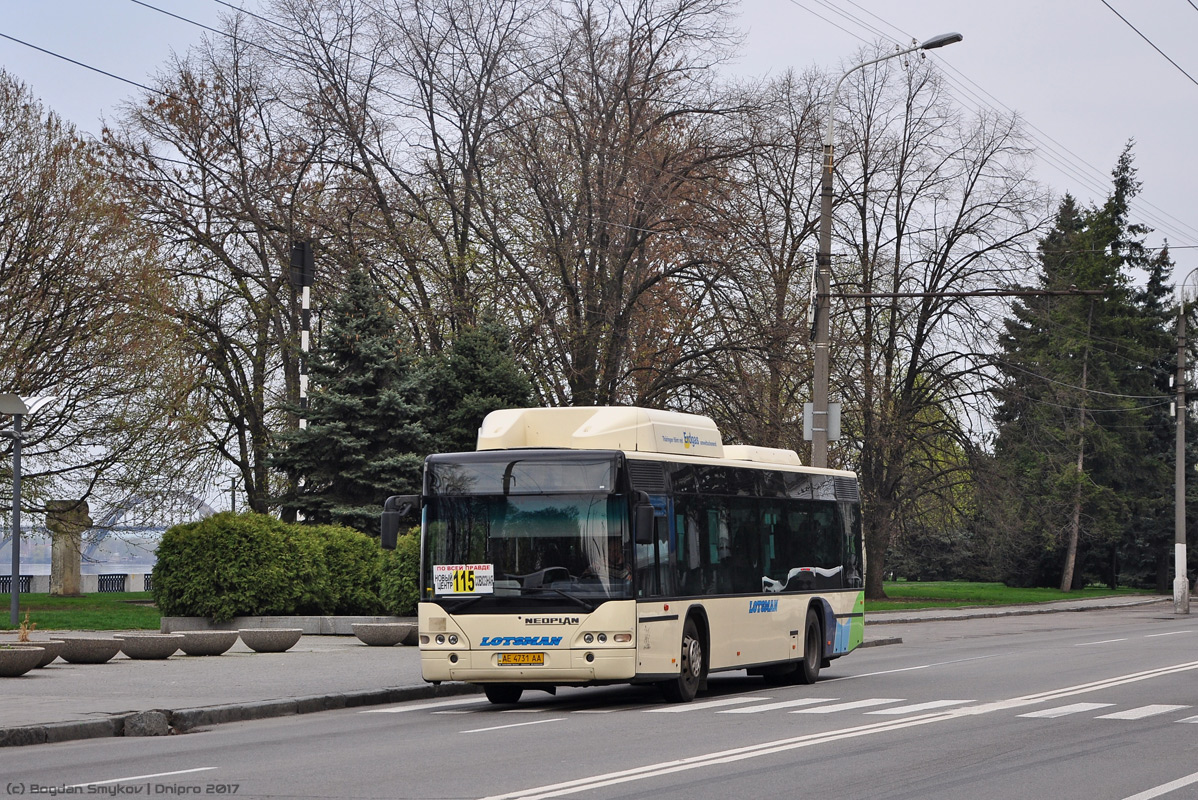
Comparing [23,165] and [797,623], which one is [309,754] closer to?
[797,623]

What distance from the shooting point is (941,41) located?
24359 millimetres

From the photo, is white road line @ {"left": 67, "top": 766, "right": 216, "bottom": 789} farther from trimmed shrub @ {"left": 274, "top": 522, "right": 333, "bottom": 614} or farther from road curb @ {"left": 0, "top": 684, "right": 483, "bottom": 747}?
trimmed shrub @ {"left": 274, "top": 522, "right": 333, "bottom": 614}

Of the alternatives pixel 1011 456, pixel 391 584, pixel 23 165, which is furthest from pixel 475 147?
pixel 1011 456

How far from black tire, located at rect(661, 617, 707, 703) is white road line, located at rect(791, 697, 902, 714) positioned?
1537mm

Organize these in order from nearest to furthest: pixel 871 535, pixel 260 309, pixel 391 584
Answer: pixel 391 584 < pixel 260 309 < pixel 871 535

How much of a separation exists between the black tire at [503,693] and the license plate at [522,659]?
4.18 feet

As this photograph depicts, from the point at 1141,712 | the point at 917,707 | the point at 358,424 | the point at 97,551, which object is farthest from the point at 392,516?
the point at 97,551

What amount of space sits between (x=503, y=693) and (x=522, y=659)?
1.68 metres

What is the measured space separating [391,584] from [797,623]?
36.5 ft

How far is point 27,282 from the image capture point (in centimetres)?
3438

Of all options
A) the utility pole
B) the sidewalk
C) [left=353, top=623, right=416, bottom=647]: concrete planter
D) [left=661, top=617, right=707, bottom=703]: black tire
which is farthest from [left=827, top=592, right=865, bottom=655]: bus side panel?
the utility pole

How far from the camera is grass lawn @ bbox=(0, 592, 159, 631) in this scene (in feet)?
99.8

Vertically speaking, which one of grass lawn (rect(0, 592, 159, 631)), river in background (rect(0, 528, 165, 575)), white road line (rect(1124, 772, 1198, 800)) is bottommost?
white road line (rect(1124, 772, 1198, 800))

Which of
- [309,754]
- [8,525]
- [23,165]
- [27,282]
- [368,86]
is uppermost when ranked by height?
[368,86]
